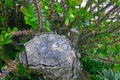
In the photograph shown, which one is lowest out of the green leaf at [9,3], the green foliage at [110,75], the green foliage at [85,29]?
the green foliage at [110,75]

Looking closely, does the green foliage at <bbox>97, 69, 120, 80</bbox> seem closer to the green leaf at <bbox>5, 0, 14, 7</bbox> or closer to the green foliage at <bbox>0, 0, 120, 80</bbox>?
the green foliage at <bbox>0, 0, 120, 80</bbox>

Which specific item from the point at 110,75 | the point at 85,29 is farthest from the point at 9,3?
the point at 110,75

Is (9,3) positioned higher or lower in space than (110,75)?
higher

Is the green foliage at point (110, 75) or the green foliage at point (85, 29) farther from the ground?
the green foliage at point (85, 29)

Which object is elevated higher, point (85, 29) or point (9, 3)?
point (9, 3)

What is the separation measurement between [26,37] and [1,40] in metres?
0.30

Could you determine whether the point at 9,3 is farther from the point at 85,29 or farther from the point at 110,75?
the point at 110,75

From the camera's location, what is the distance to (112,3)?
223 cm

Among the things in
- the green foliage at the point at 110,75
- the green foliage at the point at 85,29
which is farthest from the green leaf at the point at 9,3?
the green foliage at the point at 110,75

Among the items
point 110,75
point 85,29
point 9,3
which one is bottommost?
point 110,75

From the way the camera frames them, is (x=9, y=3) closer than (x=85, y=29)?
Yes

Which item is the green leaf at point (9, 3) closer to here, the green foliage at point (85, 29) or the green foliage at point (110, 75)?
the green foliage at point (85, 29)

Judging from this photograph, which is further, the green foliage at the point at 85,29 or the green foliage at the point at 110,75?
the green foliage at the point at 110,75

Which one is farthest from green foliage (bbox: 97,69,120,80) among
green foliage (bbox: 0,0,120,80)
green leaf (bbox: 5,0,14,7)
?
green leaf (bbox: 5,0,14,7)
